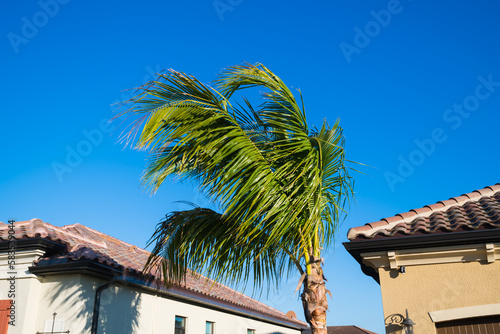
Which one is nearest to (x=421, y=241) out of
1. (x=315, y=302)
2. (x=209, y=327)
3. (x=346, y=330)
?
(x=315, y=302)

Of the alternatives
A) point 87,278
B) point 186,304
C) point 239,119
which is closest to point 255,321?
point 186,304

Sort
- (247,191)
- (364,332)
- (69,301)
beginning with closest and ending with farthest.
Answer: (247,191)
(69,301)
(364,332)

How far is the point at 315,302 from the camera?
568 cm

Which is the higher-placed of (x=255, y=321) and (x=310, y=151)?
(x=310, y=151)

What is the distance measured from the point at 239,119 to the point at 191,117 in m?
0.80

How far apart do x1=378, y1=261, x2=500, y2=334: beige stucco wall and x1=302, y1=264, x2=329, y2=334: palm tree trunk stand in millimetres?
1559

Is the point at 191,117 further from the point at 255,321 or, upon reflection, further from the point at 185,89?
the point at 255,321

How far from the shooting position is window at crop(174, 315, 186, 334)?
12.9m

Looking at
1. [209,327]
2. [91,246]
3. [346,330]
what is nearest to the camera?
[91,246]

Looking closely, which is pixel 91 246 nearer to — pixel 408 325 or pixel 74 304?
pixel 74 304

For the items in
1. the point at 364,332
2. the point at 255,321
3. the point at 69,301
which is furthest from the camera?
the point at 364,332

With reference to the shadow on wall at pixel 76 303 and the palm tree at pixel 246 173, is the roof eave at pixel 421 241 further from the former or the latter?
the shadow on wall at pixel 76 303

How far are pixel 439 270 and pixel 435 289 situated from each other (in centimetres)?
30

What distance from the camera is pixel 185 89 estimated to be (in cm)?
575
